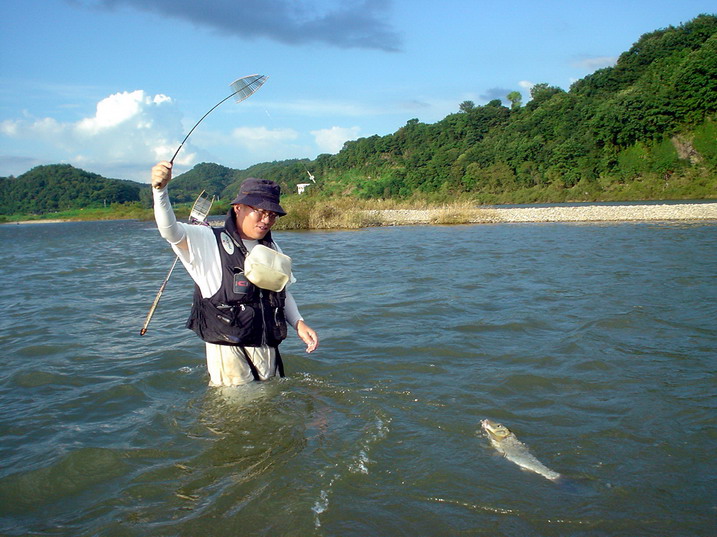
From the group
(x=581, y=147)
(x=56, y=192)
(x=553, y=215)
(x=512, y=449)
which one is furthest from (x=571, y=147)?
(x=56, y=192)

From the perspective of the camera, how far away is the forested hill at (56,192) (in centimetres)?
14962

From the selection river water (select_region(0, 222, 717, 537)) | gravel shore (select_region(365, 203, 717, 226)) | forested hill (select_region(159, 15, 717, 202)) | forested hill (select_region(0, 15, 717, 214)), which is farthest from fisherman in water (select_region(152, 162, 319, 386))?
forested hill (select_region(159, 15, 717, 202))

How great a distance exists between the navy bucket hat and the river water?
1642 millimetres

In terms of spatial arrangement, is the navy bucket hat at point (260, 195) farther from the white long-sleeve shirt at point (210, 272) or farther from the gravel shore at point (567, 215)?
the gravel shore at point (567, 215)

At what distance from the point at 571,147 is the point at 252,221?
75355mm

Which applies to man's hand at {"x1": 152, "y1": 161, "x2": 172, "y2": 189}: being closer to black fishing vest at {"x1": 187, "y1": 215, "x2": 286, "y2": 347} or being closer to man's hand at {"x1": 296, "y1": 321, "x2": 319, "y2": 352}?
black fishing vest at {"x1": 187, "y1": 215, "x2": 286, "y2": 347}

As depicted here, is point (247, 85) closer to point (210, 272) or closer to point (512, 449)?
point (210, 272)

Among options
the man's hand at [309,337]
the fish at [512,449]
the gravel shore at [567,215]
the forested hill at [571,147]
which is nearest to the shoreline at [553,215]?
the gravel shore at [567,215]

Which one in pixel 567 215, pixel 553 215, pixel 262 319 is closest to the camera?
pixel 262 319

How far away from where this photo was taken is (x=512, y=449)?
3.69 meters

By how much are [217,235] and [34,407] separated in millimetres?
2628

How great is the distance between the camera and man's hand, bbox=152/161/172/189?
11.1 feet

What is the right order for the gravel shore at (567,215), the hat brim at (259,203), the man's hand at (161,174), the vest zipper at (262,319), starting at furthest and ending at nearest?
the gravel shore at (567,215) < the vest zipper at (262,319) < the hat brim at (259,203) < the man's hand at (161,174)

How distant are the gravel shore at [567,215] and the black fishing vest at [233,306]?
29.3m
